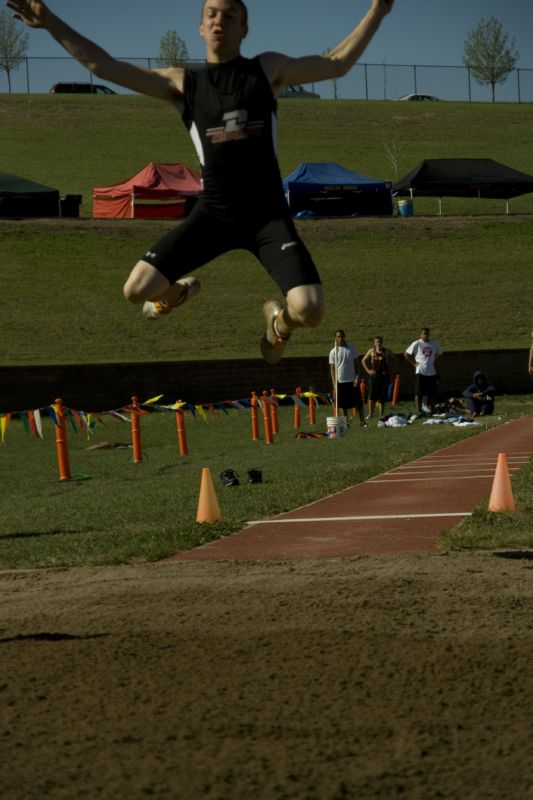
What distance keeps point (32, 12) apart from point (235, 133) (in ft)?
4.86

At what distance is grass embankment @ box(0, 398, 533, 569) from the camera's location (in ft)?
36.2

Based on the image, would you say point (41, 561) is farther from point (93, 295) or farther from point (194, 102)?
point (93, 295)

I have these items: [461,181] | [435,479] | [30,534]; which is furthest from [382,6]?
[461,181]

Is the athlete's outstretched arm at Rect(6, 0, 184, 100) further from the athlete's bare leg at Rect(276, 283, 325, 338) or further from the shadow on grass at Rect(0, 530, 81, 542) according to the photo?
the shadow on grass at Rect(0, 530, 81, 542)

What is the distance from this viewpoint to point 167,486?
16.2m

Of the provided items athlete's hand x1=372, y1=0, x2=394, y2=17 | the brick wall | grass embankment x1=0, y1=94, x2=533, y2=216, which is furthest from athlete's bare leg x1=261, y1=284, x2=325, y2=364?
grass embankment x1=0, y1=94, x2=533, y2=216

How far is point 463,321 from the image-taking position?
42.0m

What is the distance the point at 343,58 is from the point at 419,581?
3.42 m

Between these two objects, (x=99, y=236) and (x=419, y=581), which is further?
(x=99, y=236)

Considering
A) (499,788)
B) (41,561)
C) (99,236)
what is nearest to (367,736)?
(499,788)

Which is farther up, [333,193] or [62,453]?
[333,193]

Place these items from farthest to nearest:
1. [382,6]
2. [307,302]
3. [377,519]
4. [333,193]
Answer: [333,193]
[377,519]
[382,6]
[307,302]

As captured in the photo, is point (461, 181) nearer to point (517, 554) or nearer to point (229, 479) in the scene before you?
point (229, 479)

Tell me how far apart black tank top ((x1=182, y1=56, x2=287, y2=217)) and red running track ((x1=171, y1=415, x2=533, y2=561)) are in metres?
3.55
